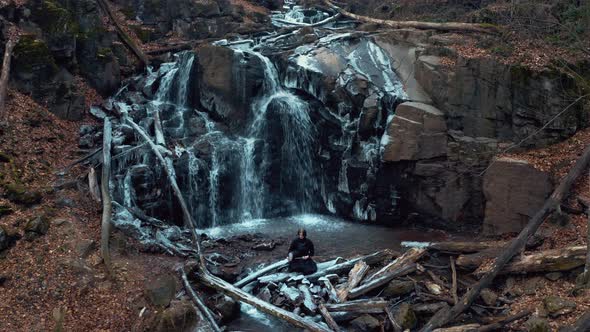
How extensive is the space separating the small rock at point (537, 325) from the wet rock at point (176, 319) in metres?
5.72

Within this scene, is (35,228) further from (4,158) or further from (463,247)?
(463,247)

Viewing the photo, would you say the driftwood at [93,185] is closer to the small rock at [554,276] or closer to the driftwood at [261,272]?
the driftwood at [261,272]

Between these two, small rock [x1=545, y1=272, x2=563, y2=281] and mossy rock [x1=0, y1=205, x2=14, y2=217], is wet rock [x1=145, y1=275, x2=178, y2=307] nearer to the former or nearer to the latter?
mossy rock [x1=0, y1=205, x2=14, y2=217]

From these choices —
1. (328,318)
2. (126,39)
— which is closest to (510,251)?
(328,318)

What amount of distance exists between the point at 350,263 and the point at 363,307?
68.0 inches

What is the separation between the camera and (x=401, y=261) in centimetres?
1066

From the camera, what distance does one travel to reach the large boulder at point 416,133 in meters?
14.4

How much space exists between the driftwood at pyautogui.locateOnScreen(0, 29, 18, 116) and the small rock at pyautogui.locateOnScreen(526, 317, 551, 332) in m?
12.9

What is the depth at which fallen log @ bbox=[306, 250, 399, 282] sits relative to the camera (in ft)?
34.9

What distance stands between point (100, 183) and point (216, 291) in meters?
5.00

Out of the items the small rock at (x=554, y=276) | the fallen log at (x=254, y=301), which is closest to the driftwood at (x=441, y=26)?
the small rock at (x=554, y=276)

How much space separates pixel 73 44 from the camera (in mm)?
16000

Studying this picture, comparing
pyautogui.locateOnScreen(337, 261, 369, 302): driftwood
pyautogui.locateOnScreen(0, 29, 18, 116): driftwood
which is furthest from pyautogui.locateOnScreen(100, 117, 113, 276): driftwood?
pyautogui.locateOnScreen(337, 261, 369, 302): driftwood

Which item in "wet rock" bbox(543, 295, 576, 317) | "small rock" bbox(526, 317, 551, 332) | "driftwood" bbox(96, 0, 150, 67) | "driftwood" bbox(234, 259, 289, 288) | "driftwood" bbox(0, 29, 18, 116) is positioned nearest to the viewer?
"small rock" bbox(526, 317, 551, 332)
